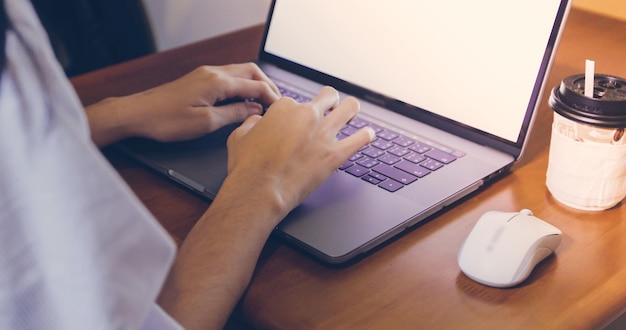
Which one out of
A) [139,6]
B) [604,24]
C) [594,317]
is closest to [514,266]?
[594,317]

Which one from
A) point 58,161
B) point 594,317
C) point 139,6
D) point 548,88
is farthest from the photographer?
point 139,6

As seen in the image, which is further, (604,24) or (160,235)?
(604,24)

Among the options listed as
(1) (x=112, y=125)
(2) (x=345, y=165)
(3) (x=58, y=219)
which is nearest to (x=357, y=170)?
(2) (x=345, y=165)

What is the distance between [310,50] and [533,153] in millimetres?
375

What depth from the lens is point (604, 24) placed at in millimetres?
1282

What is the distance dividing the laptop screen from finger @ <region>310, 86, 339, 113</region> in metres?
0.13

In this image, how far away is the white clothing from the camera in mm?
413

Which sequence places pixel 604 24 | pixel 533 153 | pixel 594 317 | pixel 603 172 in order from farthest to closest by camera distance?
Answer: pixel 604 24 → pixel 533 153 → pixel 603 172 → pixel 594 317

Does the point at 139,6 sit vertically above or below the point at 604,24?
below

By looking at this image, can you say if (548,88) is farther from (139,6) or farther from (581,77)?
(139,6)

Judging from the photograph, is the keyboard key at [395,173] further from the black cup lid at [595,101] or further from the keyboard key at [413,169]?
the black cup lid at [595,101]

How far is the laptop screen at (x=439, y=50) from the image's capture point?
0.85 m

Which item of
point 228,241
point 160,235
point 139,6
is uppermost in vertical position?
point 160,235

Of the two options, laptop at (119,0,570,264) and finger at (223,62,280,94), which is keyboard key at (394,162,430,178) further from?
finger at (223,62,280,94)
